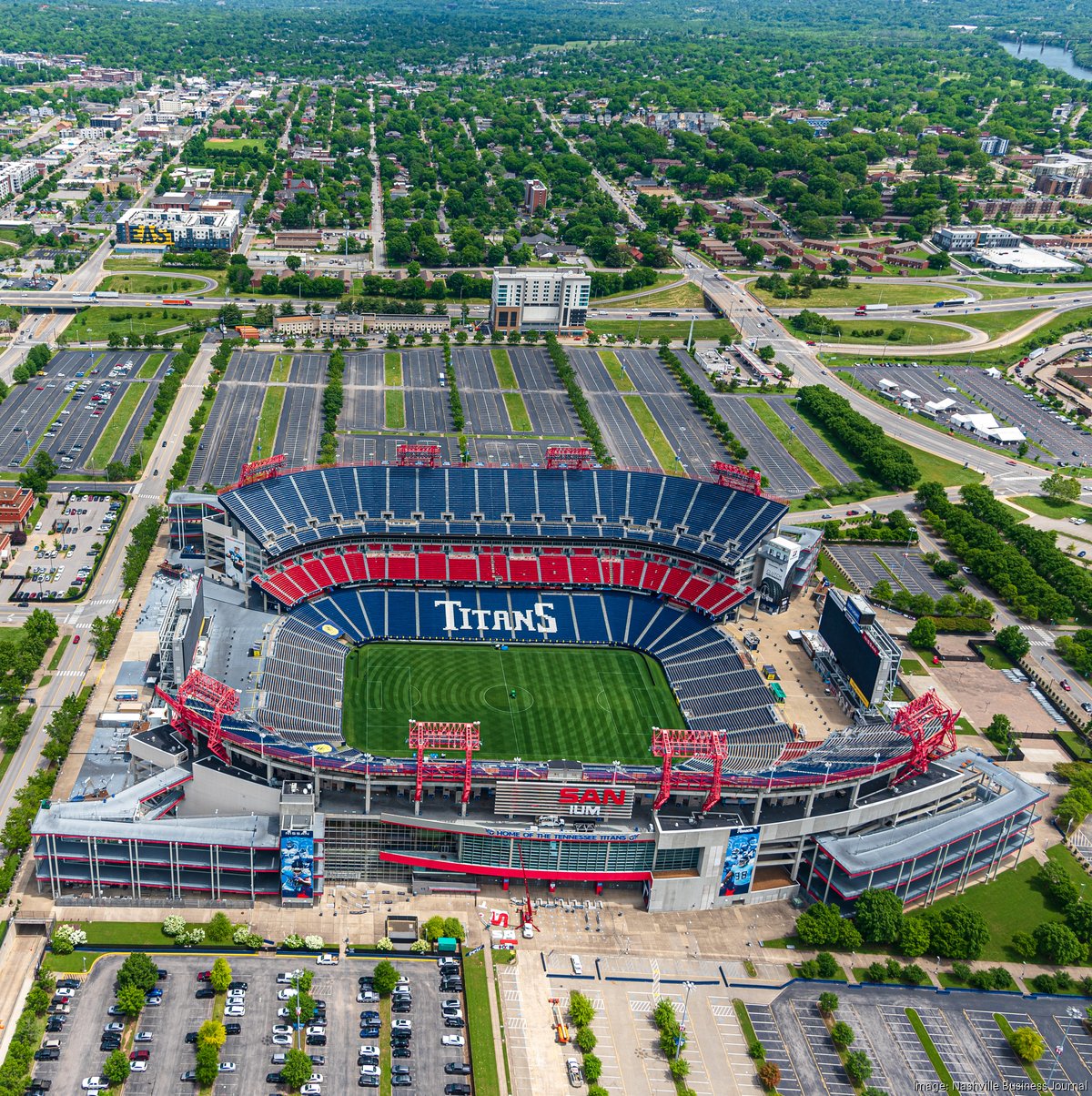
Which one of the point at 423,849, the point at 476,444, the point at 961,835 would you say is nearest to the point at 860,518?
the point at 476,444

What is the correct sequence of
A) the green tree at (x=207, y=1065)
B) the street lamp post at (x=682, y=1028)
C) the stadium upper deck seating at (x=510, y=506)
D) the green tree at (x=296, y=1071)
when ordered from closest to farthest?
the green tree at (x=207, y=1065)
the green tree at (x=296, y=1071)
the street lamp post at (x=682, y=1028)
the stadium upper deck seating at (x=510, y=506)

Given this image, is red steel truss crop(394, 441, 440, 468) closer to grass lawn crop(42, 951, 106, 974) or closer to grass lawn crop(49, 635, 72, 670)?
grass lawn crop(49, 635, 72, 670)

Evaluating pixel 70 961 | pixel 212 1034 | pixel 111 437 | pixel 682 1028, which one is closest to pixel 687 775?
pixel 682 1028

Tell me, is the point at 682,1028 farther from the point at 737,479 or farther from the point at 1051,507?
the point at 1051,507

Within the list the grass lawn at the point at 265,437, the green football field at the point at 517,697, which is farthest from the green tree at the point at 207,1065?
the grass lawn at the point at 265,437

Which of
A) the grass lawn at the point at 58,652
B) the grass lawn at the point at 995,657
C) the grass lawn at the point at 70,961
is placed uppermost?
the grass lawn at the point at 70,961

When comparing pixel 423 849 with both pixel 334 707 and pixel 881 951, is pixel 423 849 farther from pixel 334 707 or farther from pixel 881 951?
pixel 881 951

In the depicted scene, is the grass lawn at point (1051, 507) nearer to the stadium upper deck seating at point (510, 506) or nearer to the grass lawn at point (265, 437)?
the stadium upper deck seating at point (510, 506)
